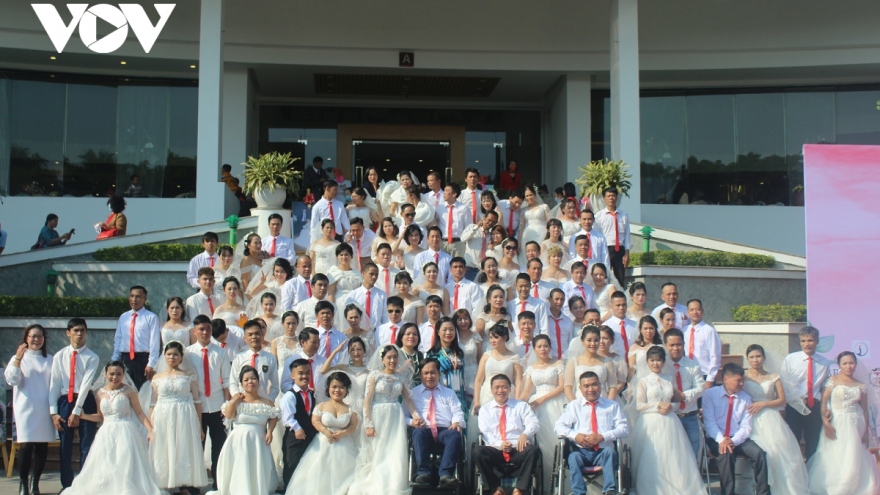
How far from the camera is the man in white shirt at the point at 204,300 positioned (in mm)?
10490

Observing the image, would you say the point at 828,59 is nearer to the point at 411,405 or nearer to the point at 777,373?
the point at 777,373

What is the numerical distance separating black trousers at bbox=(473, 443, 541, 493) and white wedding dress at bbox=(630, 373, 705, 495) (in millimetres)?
988

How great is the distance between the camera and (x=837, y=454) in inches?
353

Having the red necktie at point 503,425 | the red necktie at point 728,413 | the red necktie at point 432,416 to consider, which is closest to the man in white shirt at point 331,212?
the red necktie at point 432,416

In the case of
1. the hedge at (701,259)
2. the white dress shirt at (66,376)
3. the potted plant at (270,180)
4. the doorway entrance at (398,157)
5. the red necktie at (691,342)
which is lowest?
the white dress shirt at (66,376)

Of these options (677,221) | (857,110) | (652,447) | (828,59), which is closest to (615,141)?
(677,221)

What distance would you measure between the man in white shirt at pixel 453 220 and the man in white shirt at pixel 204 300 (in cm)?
324

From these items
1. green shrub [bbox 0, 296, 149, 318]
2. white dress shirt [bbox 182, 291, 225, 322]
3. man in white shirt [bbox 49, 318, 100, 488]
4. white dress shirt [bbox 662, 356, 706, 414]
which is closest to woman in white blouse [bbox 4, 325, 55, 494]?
man in white shirt [bbox 49, 318, 100, 488]

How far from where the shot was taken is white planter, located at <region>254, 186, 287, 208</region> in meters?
14.0

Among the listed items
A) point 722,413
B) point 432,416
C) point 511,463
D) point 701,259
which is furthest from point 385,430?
point 701,259

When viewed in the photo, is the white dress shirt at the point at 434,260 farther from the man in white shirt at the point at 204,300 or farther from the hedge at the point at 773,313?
the hedge at the point at 773,313

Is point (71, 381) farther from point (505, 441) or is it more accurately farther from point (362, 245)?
point (362, 245)

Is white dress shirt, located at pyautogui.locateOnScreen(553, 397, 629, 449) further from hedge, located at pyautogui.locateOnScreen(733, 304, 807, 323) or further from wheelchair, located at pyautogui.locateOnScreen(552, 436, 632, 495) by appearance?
hedge, located at pyautogui.locateOnScreen(733, 304, 807, 323)

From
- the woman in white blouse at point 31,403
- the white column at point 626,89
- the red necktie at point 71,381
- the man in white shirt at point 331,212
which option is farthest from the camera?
the white column at point 626,89
